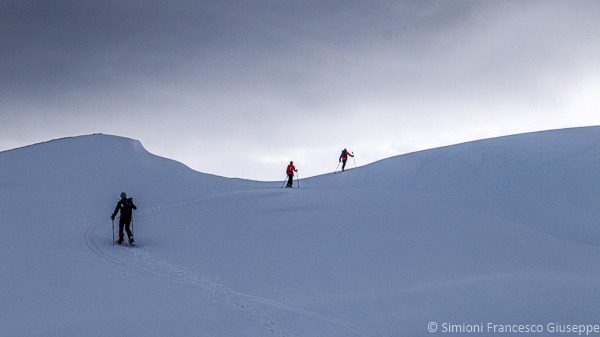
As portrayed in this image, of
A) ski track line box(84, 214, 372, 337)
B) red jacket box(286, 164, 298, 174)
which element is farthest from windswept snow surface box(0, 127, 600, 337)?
red jacket box(286, 164, 298, 174)

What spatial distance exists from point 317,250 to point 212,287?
3630mm

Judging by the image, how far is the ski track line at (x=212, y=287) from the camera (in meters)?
8.30

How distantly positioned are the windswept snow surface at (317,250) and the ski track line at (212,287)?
0.14 ft

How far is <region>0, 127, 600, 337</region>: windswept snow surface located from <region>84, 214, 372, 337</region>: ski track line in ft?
0.14

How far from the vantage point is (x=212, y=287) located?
9906 mm

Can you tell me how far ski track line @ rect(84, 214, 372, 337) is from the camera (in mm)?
8305

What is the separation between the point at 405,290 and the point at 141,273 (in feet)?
19.3

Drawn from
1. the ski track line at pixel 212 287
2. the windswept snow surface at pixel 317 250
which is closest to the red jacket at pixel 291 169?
the windswept snow surface at pixel 317 250
